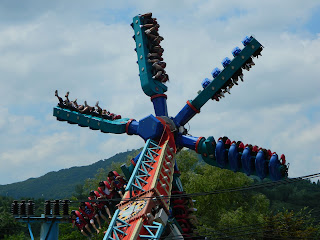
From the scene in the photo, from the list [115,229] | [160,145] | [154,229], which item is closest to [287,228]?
[160,145]

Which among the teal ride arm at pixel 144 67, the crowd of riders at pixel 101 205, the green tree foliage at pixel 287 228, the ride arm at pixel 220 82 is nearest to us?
the ride arm at pixel 220 82

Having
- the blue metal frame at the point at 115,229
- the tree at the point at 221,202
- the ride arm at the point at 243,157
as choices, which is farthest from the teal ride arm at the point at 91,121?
the tree at the point at 221,202

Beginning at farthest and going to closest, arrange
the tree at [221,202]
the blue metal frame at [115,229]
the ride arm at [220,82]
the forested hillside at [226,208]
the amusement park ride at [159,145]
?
the tree at [221,202] < the forested hillside at [226,208] < the ride arm at [220,82] < the amusement park ride at [159,145] < the blue metal frame at [115,229]

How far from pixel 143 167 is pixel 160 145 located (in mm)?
1731

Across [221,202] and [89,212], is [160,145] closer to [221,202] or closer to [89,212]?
[89,212]

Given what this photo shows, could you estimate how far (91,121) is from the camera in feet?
78.8

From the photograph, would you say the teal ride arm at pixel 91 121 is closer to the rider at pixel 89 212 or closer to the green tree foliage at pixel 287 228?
the rider at pixel 89 212

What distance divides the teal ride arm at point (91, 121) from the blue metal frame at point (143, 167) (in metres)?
2.20

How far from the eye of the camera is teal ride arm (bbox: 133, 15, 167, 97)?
75.6 ft

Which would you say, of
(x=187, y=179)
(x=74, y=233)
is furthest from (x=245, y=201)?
(x=74, y=233)

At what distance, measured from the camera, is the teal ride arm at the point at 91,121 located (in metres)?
23.6

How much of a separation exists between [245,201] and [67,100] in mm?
20301

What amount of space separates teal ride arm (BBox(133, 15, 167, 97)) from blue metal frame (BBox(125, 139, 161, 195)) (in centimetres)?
234

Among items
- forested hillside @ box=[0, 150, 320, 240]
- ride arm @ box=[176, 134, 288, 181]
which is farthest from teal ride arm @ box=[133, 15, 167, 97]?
forested hillside @ box=[0, 150, 320, 240]
